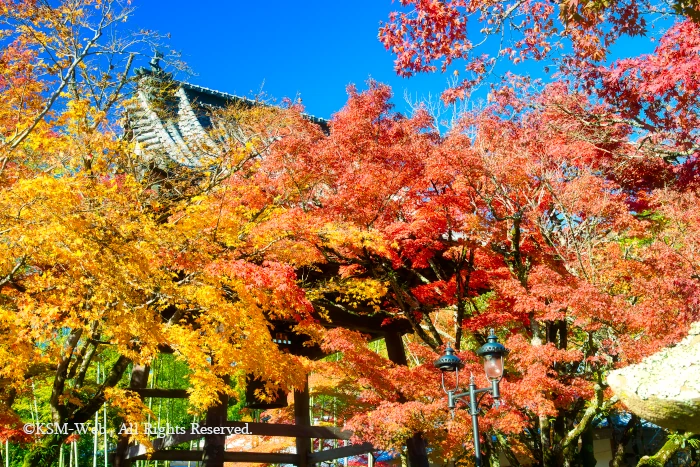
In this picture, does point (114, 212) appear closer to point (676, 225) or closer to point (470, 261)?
point (470, 261)

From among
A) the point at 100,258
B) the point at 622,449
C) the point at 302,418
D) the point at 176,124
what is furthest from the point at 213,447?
the point at 176,124

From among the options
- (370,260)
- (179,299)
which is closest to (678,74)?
(370,260)

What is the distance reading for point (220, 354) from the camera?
7.02 m

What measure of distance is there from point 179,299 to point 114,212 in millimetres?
1403

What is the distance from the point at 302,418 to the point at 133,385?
12.2 ft

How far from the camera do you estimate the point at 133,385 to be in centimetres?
941

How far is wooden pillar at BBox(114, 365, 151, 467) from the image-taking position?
945 cm

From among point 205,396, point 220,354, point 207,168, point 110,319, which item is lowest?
point 205,396

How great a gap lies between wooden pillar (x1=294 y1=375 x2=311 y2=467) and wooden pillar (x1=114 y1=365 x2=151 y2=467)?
10.2 feet

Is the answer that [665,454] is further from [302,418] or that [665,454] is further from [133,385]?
[133,385]

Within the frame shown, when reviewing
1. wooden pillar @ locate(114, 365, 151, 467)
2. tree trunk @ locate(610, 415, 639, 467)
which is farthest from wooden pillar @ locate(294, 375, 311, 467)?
tree trunk @ locate(610, 415, 639, 467)

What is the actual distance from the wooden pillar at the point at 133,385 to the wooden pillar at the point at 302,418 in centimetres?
312

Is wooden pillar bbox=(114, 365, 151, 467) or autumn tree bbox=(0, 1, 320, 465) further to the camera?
wooden pillar bbox=(114, 365, 151, 467)

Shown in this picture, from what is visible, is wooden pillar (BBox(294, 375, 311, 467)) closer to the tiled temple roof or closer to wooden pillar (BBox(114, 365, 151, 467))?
wooden pillar (BBox(114, 365, 151, 467))
